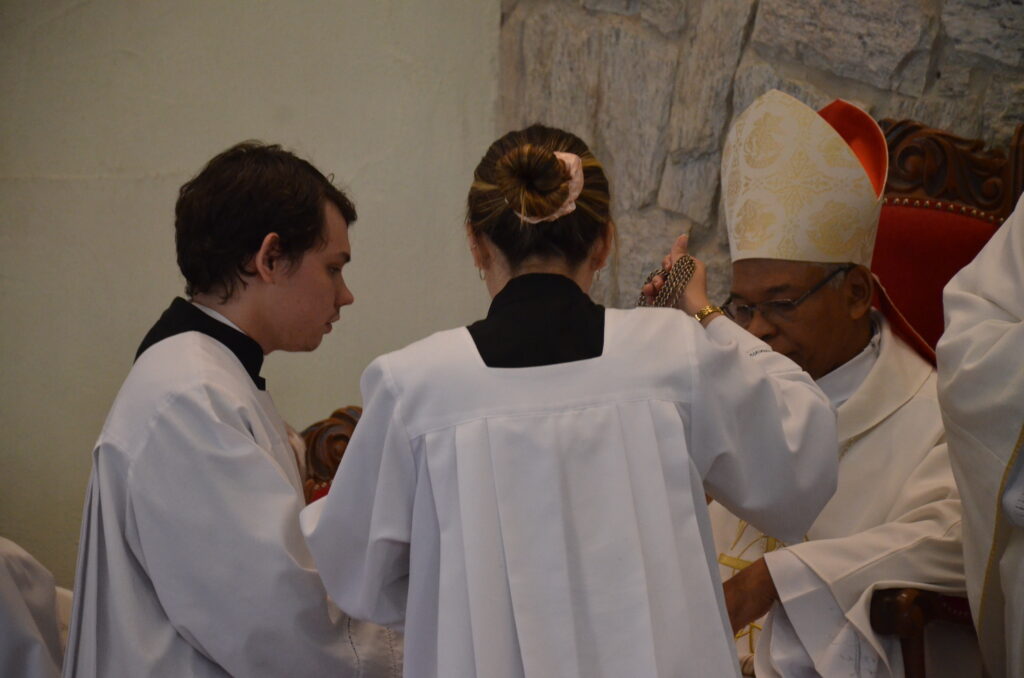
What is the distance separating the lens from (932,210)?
3.36 m

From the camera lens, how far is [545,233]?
1.95 m

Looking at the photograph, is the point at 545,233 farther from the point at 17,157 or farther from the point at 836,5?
the point at 17,157

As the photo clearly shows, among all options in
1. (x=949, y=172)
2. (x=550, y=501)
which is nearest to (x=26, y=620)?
(x=550, y=501)

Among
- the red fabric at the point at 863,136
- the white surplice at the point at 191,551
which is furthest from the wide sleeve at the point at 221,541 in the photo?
the red fabric at the point at 863,136

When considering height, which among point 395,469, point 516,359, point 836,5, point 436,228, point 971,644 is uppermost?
point 836,5

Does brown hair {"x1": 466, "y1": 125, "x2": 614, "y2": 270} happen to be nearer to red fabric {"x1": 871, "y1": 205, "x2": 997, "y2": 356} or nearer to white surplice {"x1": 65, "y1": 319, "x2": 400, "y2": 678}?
white surplice {"x1": 65, "y1": 319, "x2": 400, "y2": 678}

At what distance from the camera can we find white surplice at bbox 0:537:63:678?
247cm

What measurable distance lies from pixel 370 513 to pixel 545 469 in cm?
32

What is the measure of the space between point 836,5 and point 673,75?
62 cm

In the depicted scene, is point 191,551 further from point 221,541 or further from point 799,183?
point 799,183

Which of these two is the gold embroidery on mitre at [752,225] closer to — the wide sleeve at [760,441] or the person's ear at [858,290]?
the person's ear at [858,290]

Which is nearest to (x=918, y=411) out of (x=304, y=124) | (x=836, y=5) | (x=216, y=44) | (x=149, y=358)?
(x=836, y=5)

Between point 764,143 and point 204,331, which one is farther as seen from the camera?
point 764,143

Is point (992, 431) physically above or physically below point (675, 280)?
below
